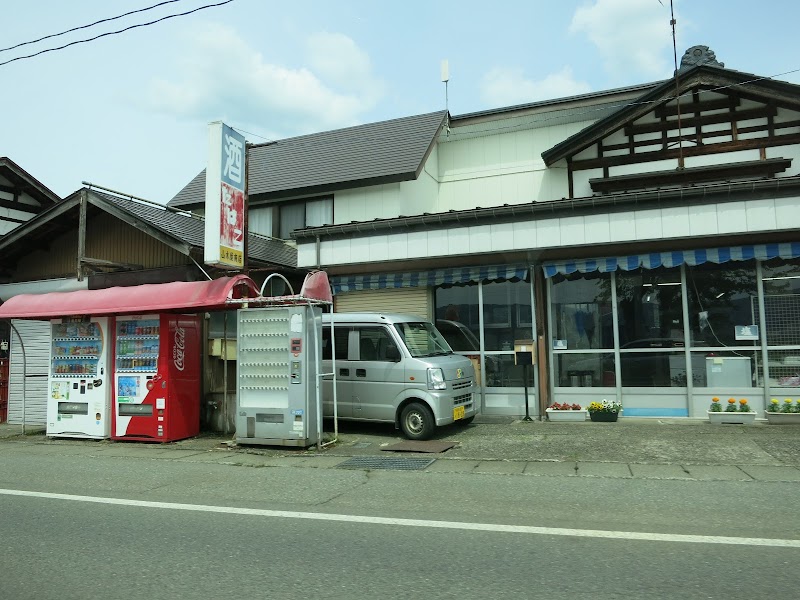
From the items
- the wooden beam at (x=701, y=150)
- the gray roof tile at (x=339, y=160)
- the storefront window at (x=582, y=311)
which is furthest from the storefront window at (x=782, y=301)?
the gray roof tile at (x=339, y=160)

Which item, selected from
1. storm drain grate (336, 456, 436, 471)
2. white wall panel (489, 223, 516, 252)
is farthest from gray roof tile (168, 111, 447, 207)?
storm drain grate (336, 456, 436, 471)

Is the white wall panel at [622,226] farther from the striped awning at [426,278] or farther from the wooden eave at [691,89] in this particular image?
A: the wooden eave at [691,89]

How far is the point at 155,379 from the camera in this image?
11406 millimetres

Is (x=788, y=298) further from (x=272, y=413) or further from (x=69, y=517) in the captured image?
(x=69, y=517)

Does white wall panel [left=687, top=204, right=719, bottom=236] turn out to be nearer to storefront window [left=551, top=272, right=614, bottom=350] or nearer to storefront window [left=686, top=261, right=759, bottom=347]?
storefront window [left=686, top=261, right=759, bottom=347]

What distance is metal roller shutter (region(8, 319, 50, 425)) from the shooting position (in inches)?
582

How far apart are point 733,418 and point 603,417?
2.16 meters

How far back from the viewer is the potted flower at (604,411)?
11.7m

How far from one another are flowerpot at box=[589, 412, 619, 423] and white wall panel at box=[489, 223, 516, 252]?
3.53 meters

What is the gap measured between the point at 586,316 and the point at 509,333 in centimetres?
156

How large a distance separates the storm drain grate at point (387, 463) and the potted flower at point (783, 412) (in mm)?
6252

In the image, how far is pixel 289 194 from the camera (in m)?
16.9

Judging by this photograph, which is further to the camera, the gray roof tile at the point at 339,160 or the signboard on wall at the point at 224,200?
the gray roof tile at the point at 339,160

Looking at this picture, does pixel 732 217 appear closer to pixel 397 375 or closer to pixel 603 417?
pixel 603 417
